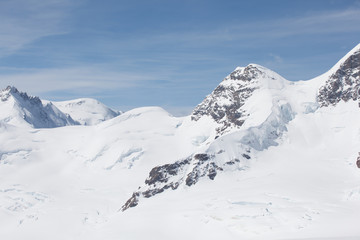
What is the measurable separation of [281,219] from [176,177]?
37.9m

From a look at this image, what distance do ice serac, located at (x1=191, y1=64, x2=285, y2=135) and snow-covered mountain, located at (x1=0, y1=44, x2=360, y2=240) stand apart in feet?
1.81

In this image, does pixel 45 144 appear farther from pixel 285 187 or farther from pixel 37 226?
pixel 285 187

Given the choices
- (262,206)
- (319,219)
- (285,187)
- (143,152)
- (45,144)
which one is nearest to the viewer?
(319,219)

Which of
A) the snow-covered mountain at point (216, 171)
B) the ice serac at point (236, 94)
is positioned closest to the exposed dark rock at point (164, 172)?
the snow-covered mountain at point (216, 171)

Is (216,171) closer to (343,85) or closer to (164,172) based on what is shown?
(164,172)

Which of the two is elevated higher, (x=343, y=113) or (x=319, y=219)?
(x=343, y=113)

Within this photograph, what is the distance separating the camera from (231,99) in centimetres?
16738

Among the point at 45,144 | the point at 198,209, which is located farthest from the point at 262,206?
the point at 45,144

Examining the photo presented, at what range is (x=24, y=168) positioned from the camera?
169 meters

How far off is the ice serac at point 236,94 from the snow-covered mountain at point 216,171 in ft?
1.81

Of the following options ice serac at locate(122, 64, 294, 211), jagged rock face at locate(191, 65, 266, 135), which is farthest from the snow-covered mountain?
jagged rock face at locate(191, 65, 266, 135)

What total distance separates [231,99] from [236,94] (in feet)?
9.27

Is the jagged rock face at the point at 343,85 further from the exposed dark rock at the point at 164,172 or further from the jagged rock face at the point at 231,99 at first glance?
the exposed dark rock at the point at 164,172

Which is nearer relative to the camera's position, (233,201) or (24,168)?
(233,201)
